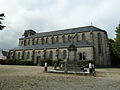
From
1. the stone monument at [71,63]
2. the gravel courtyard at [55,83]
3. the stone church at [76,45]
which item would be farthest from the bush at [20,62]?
the gravel courtyard at [55,83]

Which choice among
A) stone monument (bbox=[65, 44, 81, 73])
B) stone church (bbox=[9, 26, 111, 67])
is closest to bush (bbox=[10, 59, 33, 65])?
stone church (bbox=[9, 26, 111, 67])

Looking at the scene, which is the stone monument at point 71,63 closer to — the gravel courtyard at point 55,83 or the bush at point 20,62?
the gravel courtyard at point 55,83

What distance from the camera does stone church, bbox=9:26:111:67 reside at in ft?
106

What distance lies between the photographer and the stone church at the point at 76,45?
32344 millimetres

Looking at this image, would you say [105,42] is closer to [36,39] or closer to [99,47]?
[99,47]

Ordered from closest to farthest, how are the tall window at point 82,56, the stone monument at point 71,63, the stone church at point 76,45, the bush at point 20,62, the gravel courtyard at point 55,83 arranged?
1. the gravel courtyard at point 55,83
2. the stone monument at point 71,63
3. the tall window at point 82,56
4. the stone church at point 76,45
5. the bush at point 20,62

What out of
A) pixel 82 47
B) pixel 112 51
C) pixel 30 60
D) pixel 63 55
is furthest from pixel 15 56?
pixel 112 51

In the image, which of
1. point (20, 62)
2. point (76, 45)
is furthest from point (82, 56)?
point (20, 62)

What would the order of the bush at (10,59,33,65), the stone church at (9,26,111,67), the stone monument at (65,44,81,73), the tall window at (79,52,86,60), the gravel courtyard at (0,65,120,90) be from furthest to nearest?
the bush at (10,59,33,65), the stone church at (9,26,111,67), the tall window at (79,52,86,60), the stone monument at (65,44,81,73), the gravel courtyard at (0,65,120,90)

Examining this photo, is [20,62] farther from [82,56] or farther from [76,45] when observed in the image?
[82,56]

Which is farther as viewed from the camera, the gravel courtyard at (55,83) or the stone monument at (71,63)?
the stone monument at (71,63)

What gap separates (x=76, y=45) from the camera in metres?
33.7

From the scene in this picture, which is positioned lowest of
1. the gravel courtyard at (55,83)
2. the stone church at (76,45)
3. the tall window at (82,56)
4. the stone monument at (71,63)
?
the gravel courtyard at (55,83)

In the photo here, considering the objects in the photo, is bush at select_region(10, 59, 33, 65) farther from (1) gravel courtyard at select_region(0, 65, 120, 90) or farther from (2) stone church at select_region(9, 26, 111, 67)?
(1) gravel courtyard at select_region(0, 65, 120, 90)
